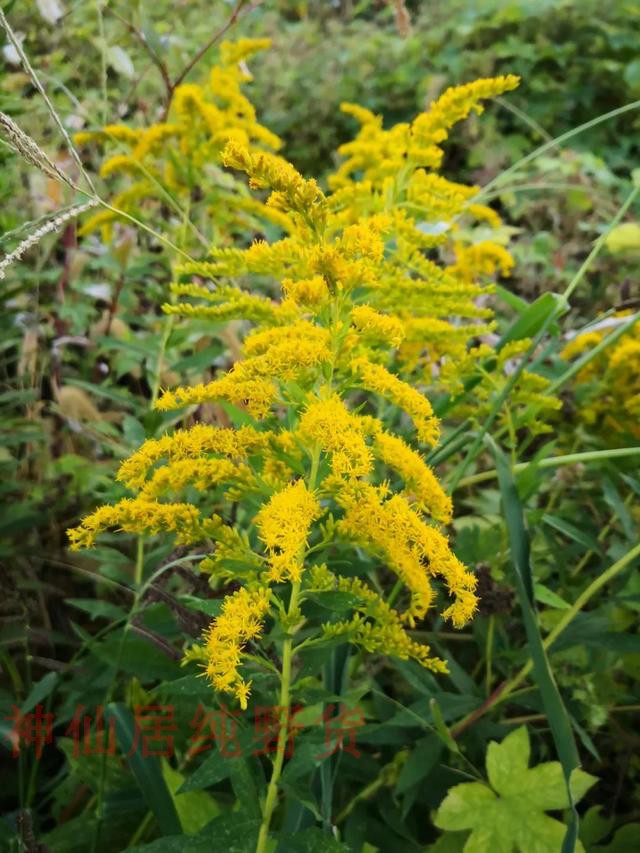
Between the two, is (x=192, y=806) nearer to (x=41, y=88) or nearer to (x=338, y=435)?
(x=338, y=435)

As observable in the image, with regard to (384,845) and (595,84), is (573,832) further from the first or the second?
(595,84)

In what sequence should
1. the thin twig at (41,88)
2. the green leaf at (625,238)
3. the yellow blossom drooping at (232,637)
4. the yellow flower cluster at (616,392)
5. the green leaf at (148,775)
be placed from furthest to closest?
the green leaf at (625,238), the yellow flower cluster at (616,392), the green leaf at (148,775), the thin twig at (41,88), the yellow blossom drooping at (232,637)

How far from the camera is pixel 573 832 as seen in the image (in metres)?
0.73

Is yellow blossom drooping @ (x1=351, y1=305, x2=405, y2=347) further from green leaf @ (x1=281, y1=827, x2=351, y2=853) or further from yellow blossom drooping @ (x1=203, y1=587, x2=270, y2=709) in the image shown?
green leaf @ (x1=281, y1=827, x2=351, y2=853)

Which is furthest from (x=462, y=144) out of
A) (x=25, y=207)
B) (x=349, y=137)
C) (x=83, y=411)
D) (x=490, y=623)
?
(x=490, y=623)

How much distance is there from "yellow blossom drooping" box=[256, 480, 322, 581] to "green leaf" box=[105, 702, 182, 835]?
1.24 ft

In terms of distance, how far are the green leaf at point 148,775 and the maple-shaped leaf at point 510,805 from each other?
33cm

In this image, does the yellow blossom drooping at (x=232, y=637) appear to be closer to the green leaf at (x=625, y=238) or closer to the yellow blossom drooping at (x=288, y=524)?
the yellow blossom drooping at (x=288, y=524)

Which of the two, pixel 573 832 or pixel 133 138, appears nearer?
pixel 573 832

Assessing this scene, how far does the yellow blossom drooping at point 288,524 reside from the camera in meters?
0.69

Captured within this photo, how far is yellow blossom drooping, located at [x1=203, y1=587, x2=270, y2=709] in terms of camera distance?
668 millimetres

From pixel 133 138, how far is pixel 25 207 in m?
0.74

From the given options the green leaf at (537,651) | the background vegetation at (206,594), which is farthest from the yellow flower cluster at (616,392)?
the green leaf at (537,651)

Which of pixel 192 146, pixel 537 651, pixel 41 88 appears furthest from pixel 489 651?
pixel 192 146
